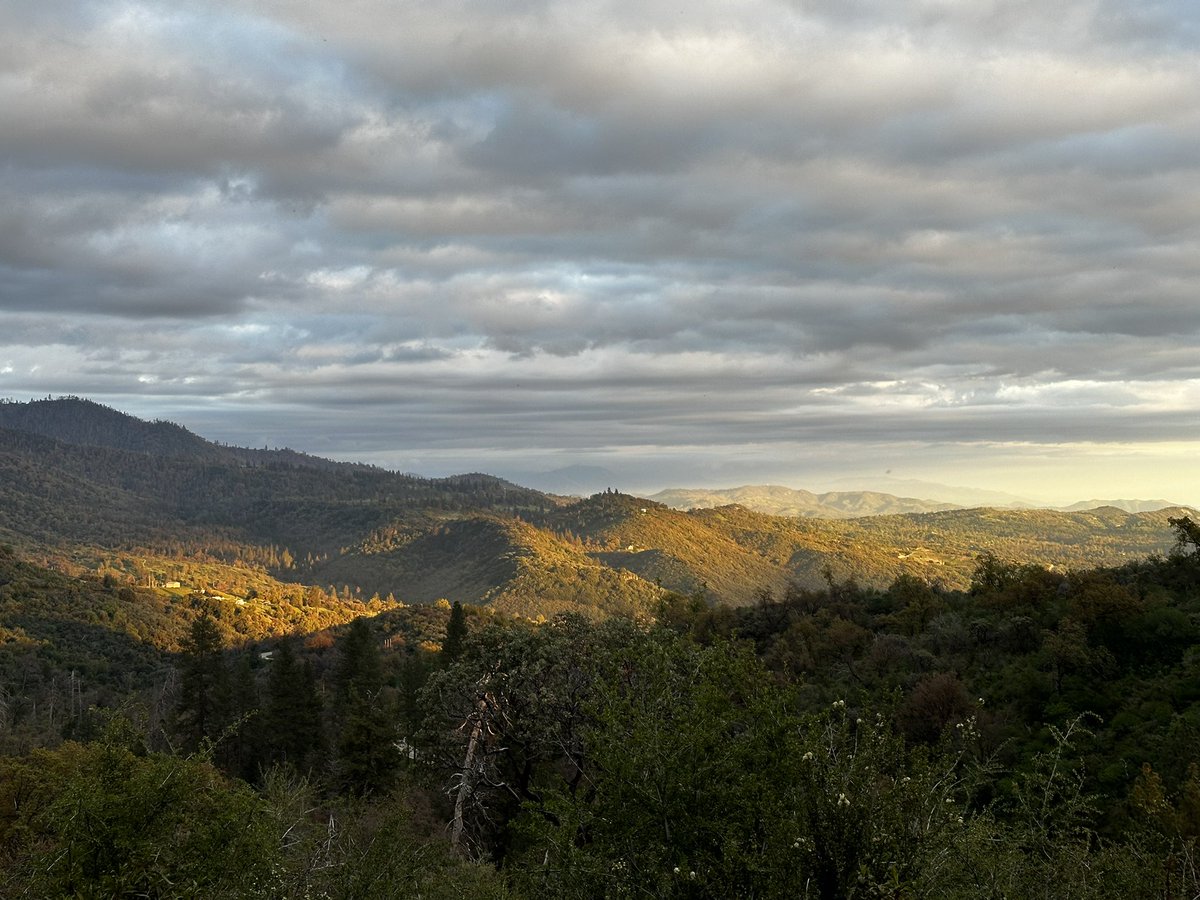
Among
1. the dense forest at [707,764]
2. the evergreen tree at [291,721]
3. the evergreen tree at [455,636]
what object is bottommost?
the evergreen tree at [291,721]

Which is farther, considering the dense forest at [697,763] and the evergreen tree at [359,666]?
the evergreen tree at [359,666]

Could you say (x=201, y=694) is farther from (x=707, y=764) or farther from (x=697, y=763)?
(x=707, y=764)

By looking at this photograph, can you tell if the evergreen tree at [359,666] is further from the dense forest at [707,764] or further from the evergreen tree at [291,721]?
the evergreen tree at [291,721]

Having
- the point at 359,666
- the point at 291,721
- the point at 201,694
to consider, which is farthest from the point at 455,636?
the point at 201,694

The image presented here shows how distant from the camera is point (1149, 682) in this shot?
89.9ft

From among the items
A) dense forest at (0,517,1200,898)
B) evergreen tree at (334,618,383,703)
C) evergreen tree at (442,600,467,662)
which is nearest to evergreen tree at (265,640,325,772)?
dense forest at (0,517,1200,898)

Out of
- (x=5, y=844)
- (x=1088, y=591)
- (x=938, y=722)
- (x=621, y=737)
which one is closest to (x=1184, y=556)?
(x=1088, y=591)

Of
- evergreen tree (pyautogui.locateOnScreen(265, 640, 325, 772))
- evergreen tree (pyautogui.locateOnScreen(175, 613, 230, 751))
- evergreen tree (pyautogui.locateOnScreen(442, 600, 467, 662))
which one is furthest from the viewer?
evergreen tree (pyautogui.locateOnScreen(175, 613, 230, 751))

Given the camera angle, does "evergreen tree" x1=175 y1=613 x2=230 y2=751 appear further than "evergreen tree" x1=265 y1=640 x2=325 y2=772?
Yes

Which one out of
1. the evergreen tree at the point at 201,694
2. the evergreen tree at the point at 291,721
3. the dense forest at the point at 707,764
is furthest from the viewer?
the evergreen tree at the point at 201,694

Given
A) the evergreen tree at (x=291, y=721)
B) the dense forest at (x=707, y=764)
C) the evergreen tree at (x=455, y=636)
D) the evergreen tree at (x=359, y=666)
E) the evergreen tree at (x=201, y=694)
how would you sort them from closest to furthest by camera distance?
the dense forest at (x=707, y=764) < the evergreen tree at (x=291, y=721) < the evergreen tree at (x=455, y=636) < the evergreen tree at (x=201, y=694) < the evergreen tree at (x=359, y=666)

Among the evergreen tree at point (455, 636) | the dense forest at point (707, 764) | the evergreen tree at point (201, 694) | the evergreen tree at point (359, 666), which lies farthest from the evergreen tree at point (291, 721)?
the evergreen tree at point (455, 636)

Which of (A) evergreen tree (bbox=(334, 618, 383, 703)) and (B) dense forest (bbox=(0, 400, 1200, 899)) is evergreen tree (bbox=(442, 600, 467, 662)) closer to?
(B) dense forest (bbox=(0, 400, 1200, 899))

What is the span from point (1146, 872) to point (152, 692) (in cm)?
10078
